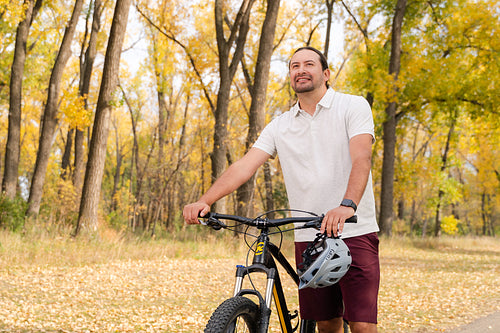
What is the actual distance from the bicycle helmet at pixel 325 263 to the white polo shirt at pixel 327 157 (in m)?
0.48

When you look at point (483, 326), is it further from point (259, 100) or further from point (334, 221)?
point (259, 100)

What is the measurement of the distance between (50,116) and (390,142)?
40.4 feet

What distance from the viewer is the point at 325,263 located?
2434 mm

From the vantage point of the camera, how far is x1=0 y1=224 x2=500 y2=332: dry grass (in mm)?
6230

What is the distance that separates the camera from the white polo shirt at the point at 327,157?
3.02m

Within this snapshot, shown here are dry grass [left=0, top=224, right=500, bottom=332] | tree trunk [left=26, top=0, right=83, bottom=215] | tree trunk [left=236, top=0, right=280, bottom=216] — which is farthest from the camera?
tree trunk [left=26, top=0, right=83, bottom=215]

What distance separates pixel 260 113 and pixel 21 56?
8.36m

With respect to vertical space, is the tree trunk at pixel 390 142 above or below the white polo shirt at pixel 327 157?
above

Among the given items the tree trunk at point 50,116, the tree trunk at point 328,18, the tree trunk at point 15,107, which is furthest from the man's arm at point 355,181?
the tree trunk at point 328,18

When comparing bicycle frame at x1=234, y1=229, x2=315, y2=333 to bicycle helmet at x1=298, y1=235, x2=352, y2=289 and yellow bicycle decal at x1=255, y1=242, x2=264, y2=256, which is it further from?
bicycle helmet at x1=298, y1=235, x2=352, y2=289

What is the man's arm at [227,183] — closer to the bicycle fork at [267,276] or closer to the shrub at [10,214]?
the bicycle fork at [267,276]

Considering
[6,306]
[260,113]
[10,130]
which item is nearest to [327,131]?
[6,306]

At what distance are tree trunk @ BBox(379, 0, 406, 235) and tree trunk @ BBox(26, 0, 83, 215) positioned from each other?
36.9ft

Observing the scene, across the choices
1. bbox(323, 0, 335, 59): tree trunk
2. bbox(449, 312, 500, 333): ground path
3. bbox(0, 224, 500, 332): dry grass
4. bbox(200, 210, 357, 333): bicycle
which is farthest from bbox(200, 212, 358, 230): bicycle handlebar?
bbox(323, 0, 335, 59): tree trunk
